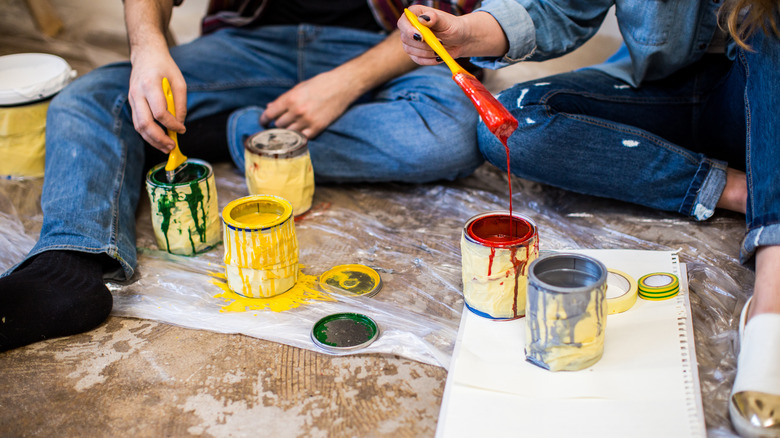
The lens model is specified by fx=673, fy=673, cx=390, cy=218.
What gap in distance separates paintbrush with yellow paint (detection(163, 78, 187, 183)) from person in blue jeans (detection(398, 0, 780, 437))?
44 centimetres

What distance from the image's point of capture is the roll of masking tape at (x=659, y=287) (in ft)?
3.47

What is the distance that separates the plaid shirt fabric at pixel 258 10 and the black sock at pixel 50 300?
72cm

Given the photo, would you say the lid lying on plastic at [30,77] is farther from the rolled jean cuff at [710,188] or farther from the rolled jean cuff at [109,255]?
the rolled jean cuff at [710,188]

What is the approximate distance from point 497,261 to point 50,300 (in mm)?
687

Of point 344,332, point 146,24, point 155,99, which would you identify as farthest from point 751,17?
point 146,24

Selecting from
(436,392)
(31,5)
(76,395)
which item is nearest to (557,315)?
(436,392)

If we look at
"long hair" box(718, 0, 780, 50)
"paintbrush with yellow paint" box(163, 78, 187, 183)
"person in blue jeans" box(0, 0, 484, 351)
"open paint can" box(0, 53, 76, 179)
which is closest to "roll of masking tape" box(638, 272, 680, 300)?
"long hair" box(718, 0, 780, 50)

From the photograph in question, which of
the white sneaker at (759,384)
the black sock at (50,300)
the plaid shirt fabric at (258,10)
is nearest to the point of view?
the white sneaker at (759,384)

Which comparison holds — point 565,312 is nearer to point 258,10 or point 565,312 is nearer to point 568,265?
point 568,265

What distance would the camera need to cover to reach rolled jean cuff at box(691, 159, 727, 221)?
4.11ft

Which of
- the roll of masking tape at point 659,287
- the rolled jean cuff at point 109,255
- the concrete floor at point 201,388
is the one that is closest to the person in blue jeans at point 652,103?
the roll of masking tape at point 659,287

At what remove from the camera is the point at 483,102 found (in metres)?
0.98

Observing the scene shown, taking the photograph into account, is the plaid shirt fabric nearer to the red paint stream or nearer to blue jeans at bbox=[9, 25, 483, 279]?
blue jeans at bbox=[9, 25, 483, 279]

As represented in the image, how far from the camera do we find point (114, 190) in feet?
4.24
